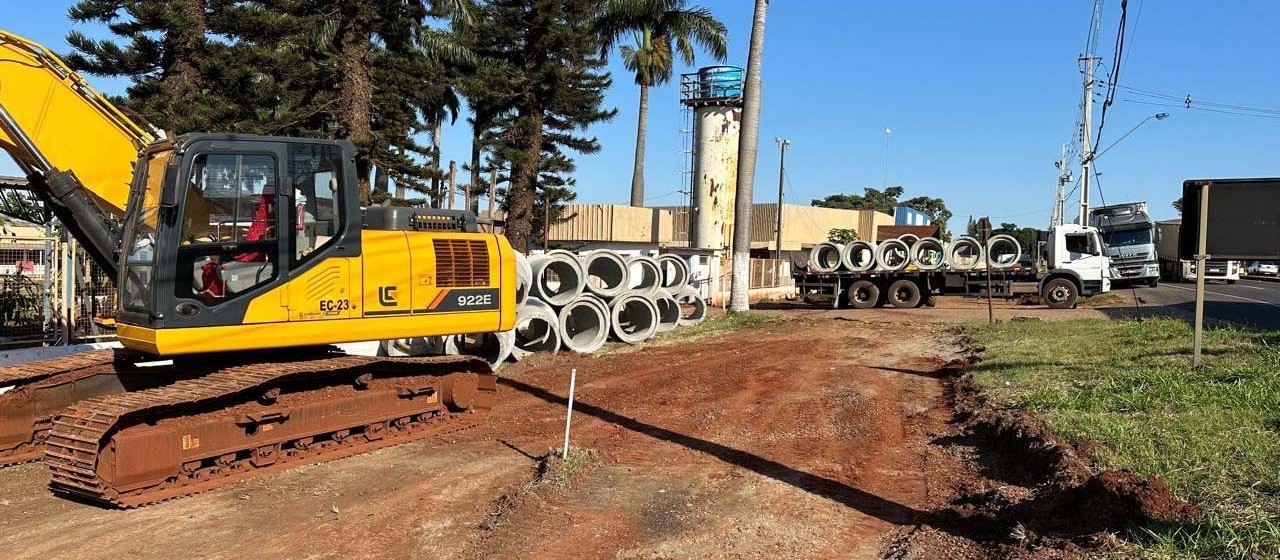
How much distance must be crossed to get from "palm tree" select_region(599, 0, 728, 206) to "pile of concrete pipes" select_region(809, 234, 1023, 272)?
18210mm

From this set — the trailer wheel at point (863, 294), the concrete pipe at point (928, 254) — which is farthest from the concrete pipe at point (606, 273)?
the concrete pipe at point (928, 254)

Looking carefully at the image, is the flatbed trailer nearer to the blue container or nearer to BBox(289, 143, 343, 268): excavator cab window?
the blue container

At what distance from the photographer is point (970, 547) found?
582 centimetres

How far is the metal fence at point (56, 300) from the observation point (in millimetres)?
12344

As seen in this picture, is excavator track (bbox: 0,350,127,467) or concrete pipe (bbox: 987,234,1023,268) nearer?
excavator track (bbox: 0,350,127,467)

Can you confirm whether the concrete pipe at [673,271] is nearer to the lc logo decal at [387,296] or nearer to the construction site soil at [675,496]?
the construction site soil at [675,496]

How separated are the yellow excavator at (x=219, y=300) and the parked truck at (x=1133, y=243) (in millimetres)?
32595

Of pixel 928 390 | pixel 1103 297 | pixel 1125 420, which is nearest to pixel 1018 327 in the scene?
pixel 928 390

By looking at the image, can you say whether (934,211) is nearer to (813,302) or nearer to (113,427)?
(813,302)

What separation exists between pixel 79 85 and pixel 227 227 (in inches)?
Result: 112

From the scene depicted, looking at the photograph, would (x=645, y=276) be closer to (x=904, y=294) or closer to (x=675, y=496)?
(x=904, y=294)

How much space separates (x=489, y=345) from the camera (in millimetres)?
15094

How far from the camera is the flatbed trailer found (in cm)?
2581

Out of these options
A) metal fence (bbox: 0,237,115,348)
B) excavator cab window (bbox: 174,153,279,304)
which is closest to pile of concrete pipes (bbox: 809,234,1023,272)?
metal fence (bbox: 0,237,115,348)
